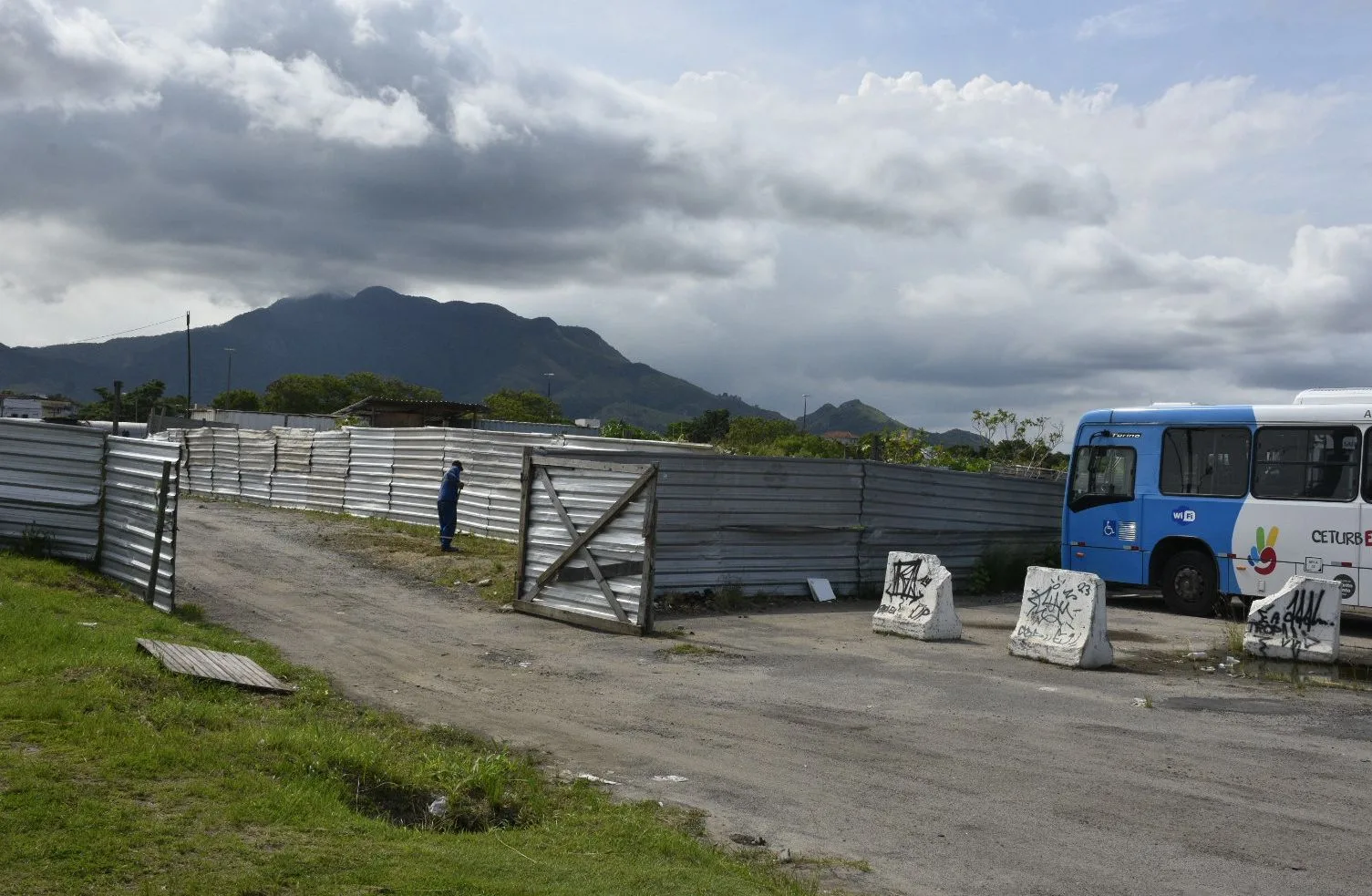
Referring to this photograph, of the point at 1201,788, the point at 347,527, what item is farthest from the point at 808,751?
the point at 347,527

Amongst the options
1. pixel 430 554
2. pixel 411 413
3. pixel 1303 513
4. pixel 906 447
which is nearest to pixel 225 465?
pixel 430 554

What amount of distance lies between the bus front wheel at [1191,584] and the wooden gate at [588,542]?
29.6 ft

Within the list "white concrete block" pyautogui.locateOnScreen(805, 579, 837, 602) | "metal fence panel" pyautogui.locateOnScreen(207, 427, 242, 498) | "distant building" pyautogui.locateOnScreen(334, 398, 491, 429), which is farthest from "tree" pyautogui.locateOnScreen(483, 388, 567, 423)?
"white concrete block" pyautogui.locateOnScreen(805, 579, 837, 602)

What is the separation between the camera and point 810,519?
18.3 metres

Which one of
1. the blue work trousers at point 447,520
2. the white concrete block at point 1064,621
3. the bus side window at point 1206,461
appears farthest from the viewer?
the blue work trousers at point 447,520

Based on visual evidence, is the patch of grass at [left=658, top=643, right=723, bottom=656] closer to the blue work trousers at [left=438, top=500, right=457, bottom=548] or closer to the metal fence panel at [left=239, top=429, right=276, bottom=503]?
the blue work trousers at [left=438, top=500, right=457, bottom=548]

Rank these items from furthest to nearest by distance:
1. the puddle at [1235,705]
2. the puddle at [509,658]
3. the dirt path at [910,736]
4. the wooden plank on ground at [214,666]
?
the puddle at [509,658]
the puddle at [1235,705]
the wooden plank on ground at [214,666]
the dirt path at [910,736]

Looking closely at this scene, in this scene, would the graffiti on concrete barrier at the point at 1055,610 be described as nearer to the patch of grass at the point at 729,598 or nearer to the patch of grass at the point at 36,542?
the patch of grass at the point at 729,598

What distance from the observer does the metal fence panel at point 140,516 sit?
13125mm

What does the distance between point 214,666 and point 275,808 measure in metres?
3.81

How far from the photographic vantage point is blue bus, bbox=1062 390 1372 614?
16.7 m

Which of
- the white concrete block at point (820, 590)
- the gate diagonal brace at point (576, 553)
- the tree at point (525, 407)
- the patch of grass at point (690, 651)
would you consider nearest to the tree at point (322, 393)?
the tree at point (525, 407)

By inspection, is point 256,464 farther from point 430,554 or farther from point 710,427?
point 710,427

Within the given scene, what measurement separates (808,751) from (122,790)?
4.67 m
